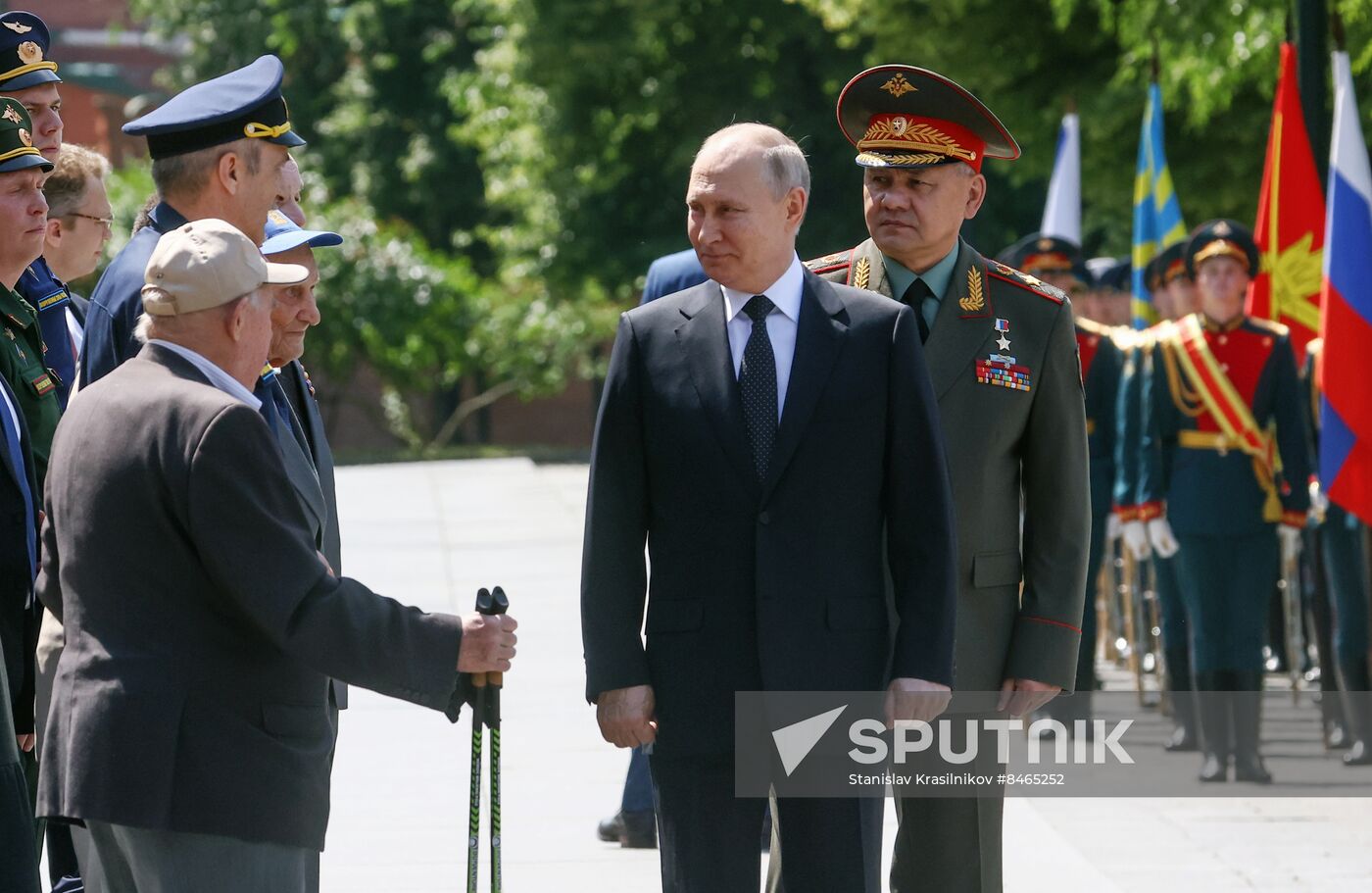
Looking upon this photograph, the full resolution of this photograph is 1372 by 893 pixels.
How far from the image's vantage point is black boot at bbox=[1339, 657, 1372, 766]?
886 cm

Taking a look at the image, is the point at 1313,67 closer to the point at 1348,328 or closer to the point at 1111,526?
the point at 1348,328

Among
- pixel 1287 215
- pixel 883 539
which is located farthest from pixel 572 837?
pixel 1287 215

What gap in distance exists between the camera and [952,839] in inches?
177

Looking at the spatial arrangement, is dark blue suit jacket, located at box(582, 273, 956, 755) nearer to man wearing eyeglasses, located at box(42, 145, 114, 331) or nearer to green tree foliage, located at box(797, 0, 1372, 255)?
man wearing eyeglasses, located at box(42, 145, 114, 331)

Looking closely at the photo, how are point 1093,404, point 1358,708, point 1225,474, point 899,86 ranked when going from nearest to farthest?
point 899,86
point 1225,474
point 1358,708
point 1093,404

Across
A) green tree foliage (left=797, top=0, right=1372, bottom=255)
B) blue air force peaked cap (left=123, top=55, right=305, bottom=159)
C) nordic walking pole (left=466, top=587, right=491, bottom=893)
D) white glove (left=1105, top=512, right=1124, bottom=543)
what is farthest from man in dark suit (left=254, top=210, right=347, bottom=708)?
green tree foliage (left=797, top=0, right=1372, bottom=255)

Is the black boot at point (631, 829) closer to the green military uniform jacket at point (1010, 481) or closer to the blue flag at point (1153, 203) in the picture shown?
the green military uniform jacket at point (1010, 481)

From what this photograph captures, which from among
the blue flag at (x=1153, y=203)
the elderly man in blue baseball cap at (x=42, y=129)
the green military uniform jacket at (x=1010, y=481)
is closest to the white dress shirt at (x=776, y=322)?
the green military uniform jacket at (x=1010, y=481)

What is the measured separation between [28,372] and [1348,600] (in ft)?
20.2

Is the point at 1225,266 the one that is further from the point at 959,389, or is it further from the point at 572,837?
the point at 959,389

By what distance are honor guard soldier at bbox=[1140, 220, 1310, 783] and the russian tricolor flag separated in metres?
0.31

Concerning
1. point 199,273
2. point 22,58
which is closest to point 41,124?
point 22,58

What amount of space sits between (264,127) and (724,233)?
1.19 m

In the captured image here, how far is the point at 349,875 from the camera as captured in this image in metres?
6.45
